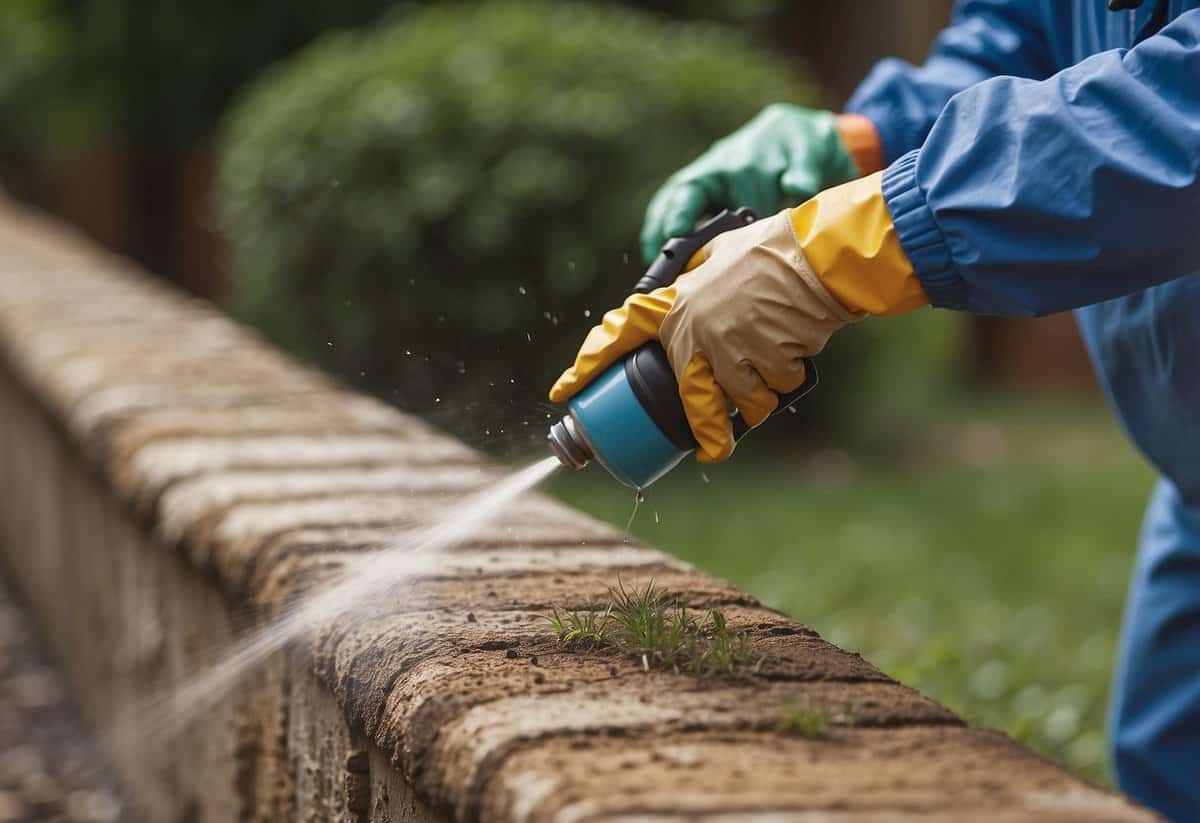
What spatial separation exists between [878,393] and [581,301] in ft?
5.19

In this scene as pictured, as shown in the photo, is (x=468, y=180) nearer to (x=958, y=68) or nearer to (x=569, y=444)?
(x=958, y=68)

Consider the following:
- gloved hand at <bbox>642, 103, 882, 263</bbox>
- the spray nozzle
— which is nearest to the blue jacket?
the spray nozzle

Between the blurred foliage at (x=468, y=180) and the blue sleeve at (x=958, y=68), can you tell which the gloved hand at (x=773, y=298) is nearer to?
the blue sleeve at (x=958, y=68)

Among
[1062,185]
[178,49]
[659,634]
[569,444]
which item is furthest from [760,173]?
[178,49]

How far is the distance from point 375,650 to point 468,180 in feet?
14.0

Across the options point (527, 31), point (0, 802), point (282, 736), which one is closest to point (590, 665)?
point (282, 736)

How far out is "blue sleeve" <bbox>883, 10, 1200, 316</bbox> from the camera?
5.25 feet

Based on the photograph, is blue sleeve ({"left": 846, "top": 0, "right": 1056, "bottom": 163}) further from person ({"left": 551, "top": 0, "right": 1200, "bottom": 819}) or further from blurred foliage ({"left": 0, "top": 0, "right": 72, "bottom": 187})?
blurred foliage ({"left": 0, "top": 0, "right": 72, "bottom": 187})

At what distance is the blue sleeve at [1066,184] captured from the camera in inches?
63.1

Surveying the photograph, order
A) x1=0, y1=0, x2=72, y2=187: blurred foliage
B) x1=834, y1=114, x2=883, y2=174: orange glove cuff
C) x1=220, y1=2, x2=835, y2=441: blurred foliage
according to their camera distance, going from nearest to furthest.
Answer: x1=834, y1=114, x2=883, y2=174: orange glove cuff
x1=220, y1=2, x2=835, y2=441: blurred foliage
x1=0, y1=0, x2=72, y2=187: blurred foliage

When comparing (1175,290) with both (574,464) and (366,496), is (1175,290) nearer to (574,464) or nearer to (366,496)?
(574,464)

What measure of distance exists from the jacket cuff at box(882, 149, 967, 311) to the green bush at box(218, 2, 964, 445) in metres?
3.80

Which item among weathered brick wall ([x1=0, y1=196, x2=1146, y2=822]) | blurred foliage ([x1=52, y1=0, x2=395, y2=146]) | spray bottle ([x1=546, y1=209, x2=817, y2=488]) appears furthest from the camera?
blurred foliage ([x1=52, y1=0, x2=395, y2=146])

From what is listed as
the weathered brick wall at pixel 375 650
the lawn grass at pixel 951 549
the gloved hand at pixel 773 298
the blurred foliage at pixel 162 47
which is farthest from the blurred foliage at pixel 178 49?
the gloved hand at pixel 773 298
